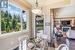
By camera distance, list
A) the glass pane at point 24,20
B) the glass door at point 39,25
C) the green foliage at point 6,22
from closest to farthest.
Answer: the green foliage at point 6,22 → the glass pane at point 24,20 → the glass door at point 39,25

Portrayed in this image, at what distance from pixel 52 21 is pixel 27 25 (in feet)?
5.63

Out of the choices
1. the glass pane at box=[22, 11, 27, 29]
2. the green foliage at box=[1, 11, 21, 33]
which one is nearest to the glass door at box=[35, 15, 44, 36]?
the glass pane at box=[22, 11, 27, 29]

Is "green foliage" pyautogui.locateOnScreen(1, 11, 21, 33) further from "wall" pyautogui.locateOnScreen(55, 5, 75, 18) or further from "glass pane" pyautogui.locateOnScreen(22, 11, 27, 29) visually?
"wall" pyautogui.locateOnScreen(55, 5, 75, 18)

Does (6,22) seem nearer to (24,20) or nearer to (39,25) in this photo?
(24,20)

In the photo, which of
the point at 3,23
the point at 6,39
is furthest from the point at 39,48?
the point at 3,23

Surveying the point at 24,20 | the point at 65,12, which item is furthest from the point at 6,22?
the point at 65,12

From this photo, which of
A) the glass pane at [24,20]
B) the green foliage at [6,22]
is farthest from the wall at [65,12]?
the green foliage at [6,22]

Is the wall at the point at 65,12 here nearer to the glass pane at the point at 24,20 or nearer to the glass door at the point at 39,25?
the glass door at the point at 39,25

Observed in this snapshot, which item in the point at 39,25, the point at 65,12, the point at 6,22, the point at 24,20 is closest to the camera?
the point at 6,22

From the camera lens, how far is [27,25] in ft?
25.1

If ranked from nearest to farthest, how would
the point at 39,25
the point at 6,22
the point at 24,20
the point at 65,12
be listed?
the point at 6,22
the point at 24,20
the point at 39,25
the point at 65,12

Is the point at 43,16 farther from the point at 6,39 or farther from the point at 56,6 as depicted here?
the point at 6,39

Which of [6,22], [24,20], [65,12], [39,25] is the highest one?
[65,12]

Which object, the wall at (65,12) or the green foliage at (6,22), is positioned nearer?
the green foliage at (6,22)
